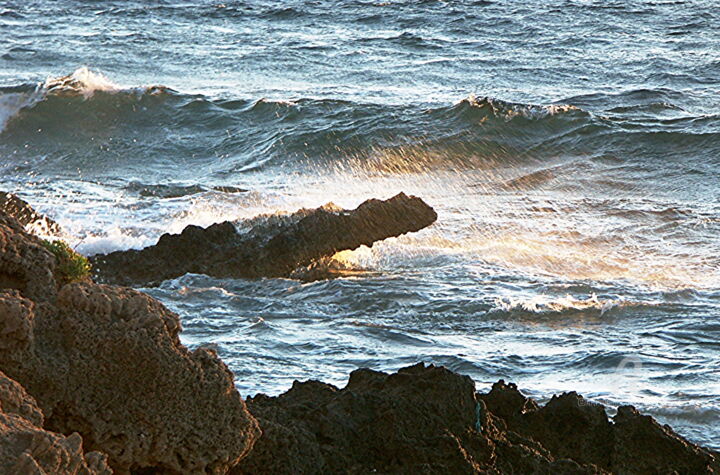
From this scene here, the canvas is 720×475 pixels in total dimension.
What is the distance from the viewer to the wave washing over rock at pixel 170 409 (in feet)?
14.1

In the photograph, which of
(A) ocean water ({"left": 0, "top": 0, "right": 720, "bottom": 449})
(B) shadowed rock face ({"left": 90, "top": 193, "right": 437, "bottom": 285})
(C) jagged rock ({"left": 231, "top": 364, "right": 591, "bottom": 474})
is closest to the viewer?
(C) jagged rock ({"left": 231, "top": 364, "right": 591, "bottom": 474})

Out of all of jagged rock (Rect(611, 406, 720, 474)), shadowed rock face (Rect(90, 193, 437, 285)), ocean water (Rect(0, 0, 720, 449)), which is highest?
jagged rock (Rect(611, 406, 720, 474))

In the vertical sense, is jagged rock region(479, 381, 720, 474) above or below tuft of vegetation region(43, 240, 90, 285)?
below

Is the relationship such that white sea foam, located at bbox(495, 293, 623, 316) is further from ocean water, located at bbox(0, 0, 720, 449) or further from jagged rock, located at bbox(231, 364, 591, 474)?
jagged rock, located at bbox(231, 364, 591, 474)

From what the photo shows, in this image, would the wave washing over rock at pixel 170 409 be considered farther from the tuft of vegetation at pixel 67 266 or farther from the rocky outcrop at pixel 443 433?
the tuft of vegetation at pixel 67 266

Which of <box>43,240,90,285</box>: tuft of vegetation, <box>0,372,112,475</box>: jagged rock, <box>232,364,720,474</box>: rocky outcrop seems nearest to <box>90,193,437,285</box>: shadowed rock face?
<box>43,240,90,285</box>: tuft of vegetation

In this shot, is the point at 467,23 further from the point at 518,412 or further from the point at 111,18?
the point at 518,412

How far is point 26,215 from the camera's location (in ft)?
36.6

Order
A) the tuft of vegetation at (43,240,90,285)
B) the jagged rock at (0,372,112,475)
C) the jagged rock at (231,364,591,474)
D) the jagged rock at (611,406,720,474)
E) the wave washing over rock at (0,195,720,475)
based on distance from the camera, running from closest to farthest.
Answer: the jagged rock at (0,372,112,475)
the wave washing over rock at (0,195,720,475)
the jagged rock at (231,364,591,474)
the jagged rock at (611,406,720,474)
the tuft of vegetation at (43,240,90,285)

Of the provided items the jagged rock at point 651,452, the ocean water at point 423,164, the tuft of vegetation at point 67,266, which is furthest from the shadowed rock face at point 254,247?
the jagged rock at point 651,452

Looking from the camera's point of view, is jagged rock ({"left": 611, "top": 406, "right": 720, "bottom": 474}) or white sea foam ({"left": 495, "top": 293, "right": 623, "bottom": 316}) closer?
jagged rock ({"left": 611, "top": 406, "right": 720, "bottom": 474})

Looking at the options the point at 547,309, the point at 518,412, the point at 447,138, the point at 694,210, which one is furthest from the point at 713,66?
the point at 518,412

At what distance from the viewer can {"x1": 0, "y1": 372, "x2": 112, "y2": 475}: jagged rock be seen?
3.38m

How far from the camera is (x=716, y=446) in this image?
7.12 metres
